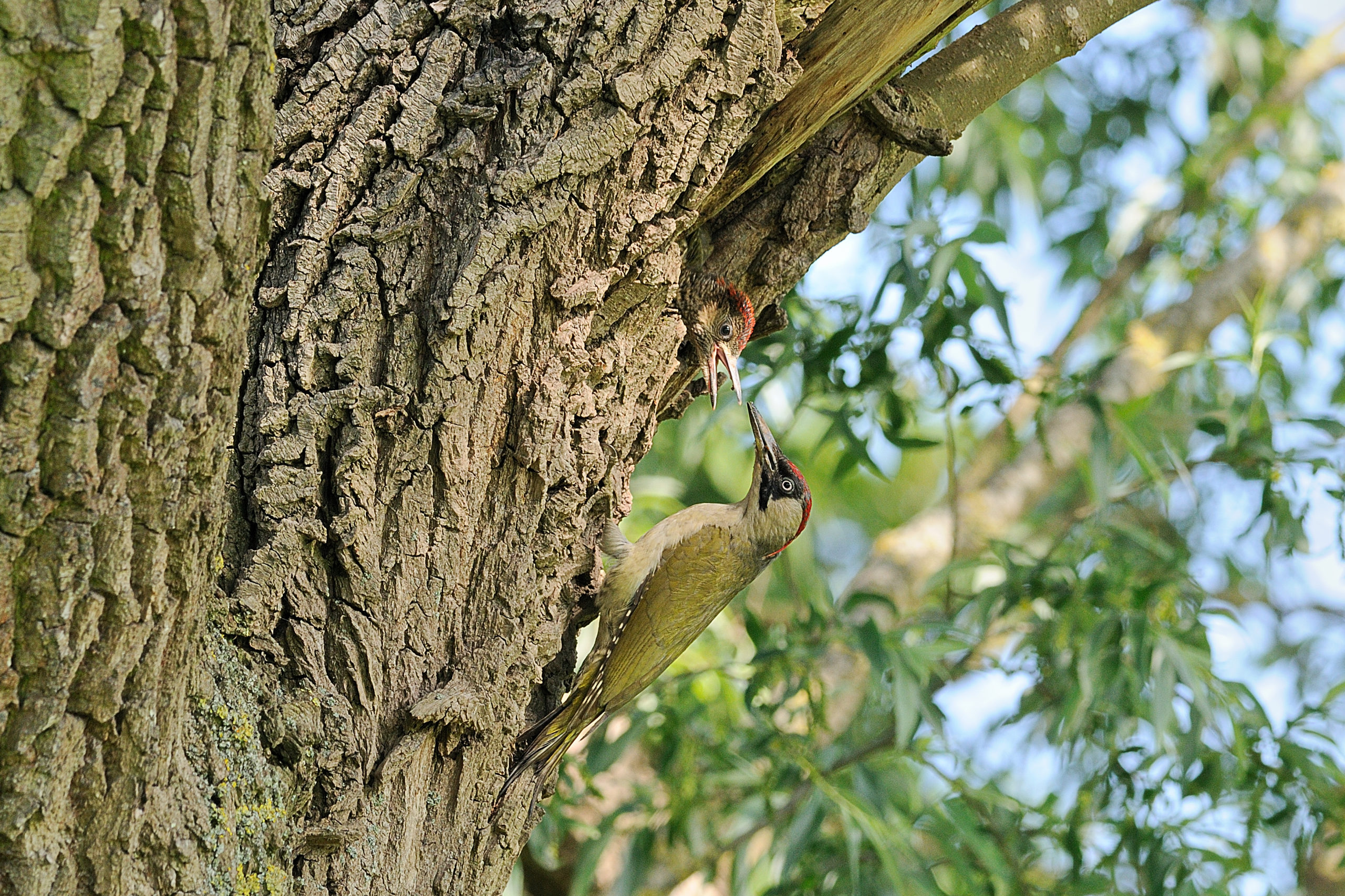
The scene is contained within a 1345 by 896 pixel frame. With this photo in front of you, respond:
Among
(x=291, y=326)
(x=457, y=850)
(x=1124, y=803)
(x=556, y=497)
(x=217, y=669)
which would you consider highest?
(x=291, y=326)

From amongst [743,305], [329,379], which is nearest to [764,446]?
[743,305]

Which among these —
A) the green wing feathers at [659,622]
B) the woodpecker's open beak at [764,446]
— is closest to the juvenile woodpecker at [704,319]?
the green wing feathers at [659,622]

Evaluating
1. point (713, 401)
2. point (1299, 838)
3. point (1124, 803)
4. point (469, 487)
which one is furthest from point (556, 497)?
point (1299, 838)

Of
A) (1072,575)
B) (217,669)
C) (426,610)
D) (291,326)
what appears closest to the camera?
(217,669)

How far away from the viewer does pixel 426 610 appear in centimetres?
180

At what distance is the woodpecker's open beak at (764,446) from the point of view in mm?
3633

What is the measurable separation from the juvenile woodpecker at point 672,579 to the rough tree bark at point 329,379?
480 mm

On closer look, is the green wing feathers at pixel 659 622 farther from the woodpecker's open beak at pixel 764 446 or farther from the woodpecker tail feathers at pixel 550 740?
the woodpecker's open beak at pixel 764 446

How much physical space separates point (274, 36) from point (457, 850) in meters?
1.32

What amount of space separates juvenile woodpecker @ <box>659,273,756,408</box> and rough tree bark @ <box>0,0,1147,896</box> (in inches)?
5.1

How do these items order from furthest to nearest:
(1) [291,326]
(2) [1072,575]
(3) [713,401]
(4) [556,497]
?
1. (2) [1072,575]
2. (3) [713,401]
3. (4) [556,497]
4. (1) [291,326]

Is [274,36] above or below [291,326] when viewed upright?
above

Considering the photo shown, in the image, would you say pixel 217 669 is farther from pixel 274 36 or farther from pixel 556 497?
pixel 274 36

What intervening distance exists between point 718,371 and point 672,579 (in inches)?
24.5
